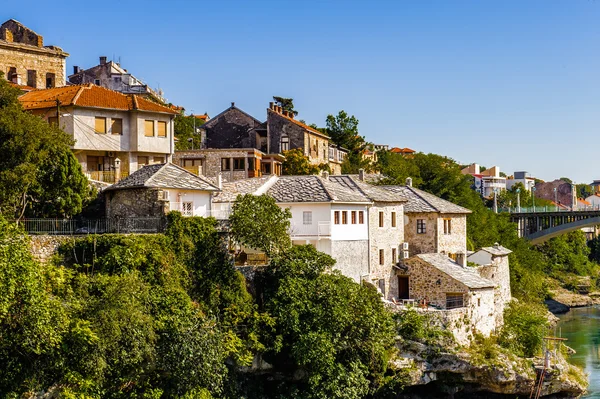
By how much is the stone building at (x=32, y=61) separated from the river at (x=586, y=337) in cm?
4166

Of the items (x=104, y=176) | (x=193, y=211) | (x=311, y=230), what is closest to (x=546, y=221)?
(x=311, y=230)

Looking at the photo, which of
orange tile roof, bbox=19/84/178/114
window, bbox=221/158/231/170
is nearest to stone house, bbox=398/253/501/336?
orange tile roof, bbox=19/84/178/114

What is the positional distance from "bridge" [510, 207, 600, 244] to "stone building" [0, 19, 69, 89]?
5082 centimetres

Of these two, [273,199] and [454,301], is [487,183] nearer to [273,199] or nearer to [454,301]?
[454,301]

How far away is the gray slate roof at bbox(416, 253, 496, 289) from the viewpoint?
4347 centimetres

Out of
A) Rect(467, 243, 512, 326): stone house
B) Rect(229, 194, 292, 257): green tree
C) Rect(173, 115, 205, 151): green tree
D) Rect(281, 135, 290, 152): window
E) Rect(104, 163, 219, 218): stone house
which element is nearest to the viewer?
Rect(104, 163, 219, 218): stone house

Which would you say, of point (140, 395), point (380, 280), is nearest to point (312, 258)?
point (380, 280)

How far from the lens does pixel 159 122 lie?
5203 centimetres

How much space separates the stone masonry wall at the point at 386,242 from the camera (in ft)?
148

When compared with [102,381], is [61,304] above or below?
above

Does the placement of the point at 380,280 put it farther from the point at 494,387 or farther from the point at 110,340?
the point at 110,340

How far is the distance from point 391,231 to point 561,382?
1220 centimetres

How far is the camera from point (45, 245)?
33.5m

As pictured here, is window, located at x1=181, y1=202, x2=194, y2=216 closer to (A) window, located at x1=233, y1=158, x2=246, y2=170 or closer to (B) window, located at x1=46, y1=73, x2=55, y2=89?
(A) window, located at x1=233, y1=158, x2=246, y2=170
